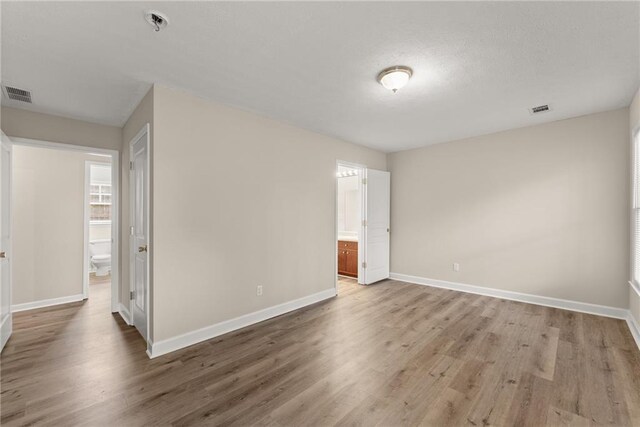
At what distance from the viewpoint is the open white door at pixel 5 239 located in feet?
8.78

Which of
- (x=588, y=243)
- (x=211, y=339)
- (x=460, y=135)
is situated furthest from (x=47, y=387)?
(x=588, y=243)

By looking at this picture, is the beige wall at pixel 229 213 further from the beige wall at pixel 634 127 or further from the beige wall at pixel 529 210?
the beige wall at pixel 634 127

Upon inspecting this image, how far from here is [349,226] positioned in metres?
6.49

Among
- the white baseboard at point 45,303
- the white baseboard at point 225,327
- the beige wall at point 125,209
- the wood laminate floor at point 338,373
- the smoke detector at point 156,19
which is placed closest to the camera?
the smoke detector at point 156,19

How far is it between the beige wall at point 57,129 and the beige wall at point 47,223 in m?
1.01

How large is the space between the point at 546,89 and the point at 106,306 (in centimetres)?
612

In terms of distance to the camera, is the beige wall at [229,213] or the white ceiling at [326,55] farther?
the beige wall at [229,213]

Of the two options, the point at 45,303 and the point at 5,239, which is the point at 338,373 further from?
the point at 45,303

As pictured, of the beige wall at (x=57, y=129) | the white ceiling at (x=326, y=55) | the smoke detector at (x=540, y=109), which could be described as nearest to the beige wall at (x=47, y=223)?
the beige wall at (x=57, y=129)

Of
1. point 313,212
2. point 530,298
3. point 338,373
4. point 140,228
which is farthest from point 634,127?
point 140,228

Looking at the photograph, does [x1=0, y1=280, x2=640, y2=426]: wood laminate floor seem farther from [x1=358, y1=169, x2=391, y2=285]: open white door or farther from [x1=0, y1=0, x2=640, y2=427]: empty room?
[x1=358, y1=169, x2=391, y2=285]: open white door

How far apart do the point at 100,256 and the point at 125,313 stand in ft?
10.9

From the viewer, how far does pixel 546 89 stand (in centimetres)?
280

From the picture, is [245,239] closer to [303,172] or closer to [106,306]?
[303,172]
